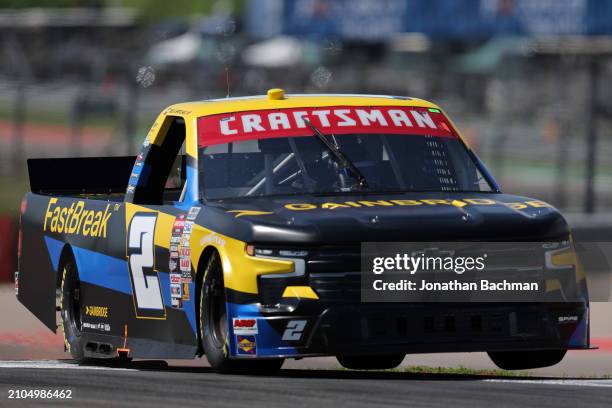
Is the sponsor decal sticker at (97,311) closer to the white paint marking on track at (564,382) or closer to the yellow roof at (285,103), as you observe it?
the yellow roof at (285,103)

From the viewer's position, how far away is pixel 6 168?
29375 millimetres

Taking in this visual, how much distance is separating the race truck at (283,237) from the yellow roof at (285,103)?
17mm

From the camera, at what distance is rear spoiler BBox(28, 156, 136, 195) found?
12.3m

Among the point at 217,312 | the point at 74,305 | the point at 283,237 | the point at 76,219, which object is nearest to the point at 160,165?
the point at 76,219

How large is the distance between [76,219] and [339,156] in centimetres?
220

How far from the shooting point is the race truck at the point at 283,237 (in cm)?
834

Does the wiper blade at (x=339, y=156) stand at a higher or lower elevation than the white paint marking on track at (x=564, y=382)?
higher

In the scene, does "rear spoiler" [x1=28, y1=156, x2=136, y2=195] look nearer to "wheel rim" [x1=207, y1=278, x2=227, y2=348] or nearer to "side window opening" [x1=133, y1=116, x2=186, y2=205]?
"side window opening" [x1=133, y1=116, x2=186, y2=205]

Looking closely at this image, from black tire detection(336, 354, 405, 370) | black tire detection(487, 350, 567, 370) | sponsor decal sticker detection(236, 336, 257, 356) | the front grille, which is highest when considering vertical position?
the front grille

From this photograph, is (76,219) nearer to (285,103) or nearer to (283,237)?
(285,103)

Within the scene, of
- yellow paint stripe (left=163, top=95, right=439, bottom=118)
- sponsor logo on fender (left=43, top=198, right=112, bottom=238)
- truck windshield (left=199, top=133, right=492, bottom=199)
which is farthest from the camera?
sponsor logo on fender (left=43, top=198, right=112, bottom=238)

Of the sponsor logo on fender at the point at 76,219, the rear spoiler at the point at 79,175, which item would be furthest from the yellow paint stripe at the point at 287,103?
the rear spoiler at the point at 79,175

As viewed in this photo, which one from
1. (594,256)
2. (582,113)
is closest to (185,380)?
(594,256)

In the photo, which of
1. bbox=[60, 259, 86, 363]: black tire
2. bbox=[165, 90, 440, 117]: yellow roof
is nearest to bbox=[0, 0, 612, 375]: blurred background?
bbox=[60, 259, 86, 363]: black tire
